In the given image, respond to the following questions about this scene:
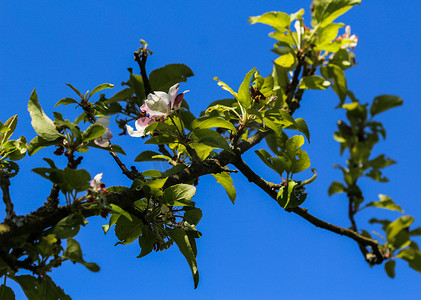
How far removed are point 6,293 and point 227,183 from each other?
19.7 inches

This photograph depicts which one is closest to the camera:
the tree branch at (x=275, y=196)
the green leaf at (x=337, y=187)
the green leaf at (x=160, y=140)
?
the green leaf at (x=160, y=140)

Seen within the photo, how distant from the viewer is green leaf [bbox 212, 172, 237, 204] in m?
1.01

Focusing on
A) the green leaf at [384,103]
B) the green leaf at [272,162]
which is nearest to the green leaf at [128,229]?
the green leaf at [272,162]

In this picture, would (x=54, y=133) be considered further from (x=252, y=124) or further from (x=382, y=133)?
(x=382, y=133)

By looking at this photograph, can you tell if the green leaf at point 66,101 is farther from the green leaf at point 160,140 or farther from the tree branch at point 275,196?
the tree branch at point 275,196

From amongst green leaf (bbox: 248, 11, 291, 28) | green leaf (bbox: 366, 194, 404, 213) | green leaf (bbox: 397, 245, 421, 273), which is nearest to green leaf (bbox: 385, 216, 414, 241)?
green leaf (bbox: 397, 245, 421, 273)

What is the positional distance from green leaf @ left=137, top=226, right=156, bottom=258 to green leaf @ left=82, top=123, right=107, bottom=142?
0.74ft

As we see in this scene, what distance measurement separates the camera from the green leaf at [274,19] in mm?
1298

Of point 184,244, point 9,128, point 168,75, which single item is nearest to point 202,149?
point 184,244

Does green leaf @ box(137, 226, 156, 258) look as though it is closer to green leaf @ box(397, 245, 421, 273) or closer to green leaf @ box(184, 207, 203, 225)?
green leaf @ box(184, 207, 203, 225)

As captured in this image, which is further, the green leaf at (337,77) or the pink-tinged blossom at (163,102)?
the green leaf at (337,77)

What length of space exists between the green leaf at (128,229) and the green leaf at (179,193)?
8 centimetres

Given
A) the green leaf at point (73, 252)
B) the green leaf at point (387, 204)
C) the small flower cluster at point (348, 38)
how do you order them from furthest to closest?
1. the green leaf at point (387, 204)
2. the small flower cluster at point (348, 38)
3. the green leaf at point (73, 252)

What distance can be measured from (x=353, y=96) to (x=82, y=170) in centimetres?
183
